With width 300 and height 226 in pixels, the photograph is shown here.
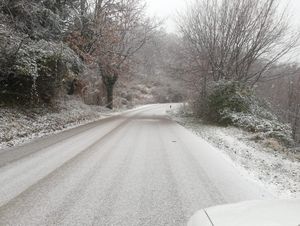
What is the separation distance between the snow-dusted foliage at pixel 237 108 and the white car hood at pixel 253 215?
537 inches

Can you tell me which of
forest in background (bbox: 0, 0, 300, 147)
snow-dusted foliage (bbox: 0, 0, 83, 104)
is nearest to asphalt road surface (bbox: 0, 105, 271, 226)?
snow-dusted foliage (bbox: 0, 0, 83, 104)

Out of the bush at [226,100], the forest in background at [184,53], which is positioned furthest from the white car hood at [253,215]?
the bush at [226,100]

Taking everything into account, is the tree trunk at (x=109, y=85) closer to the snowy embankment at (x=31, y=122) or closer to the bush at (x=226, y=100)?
the snowy embankment at (x=31, y=122)

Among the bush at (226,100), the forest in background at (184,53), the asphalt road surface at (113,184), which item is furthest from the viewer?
the bush at (226,100)

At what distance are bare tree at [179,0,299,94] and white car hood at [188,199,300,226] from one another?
18.8 metres

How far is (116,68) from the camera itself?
29.5 metres

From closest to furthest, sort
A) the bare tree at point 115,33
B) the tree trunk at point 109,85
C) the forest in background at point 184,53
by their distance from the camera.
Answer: the forest in background at point 184,53 < the bare tree at point 115,33 < the tree trunk at point 109,85

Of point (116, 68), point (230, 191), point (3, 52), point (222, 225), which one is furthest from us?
point (116, 68)

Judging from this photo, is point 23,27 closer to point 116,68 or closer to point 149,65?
point 116,68

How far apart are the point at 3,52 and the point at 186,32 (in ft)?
45.3

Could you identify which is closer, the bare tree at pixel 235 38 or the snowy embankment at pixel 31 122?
the snowy embankment at pixel 31 122

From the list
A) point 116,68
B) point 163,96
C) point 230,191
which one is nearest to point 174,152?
point 230,191

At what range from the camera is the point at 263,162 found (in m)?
9.23

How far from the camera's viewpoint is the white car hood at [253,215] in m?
2.79
